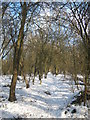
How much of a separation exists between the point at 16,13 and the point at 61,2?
3535 mm

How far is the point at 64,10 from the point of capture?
944 centimetres

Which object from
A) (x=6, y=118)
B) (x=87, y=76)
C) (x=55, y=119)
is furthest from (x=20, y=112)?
(x=87, y=76)

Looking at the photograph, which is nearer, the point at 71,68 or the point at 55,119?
the point at 55,119

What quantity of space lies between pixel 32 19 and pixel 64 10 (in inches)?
104

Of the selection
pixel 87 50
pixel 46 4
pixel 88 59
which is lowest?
pixel 88 59

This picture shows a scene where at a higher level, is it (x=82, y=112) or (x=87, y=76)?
(x=87, y=76)

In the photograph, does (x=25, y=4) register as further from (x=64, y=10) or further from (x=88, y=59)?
(x=88, y=59)

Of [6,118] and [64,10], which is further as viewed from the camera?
[64,10]

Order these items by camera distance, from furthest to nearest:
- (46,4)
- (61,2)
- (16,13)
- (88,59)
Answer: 1. (16,13)
2. (46,4)
3. (61,2)
4. (88,59)

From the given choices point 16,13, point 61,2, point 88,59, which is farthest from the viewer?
point 16,13

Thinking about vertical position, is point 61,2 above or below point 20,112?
above

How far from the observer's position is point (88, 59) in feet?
25.4

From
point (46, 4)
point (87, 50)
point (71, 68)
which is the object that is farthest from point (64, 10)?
point (71, 68)

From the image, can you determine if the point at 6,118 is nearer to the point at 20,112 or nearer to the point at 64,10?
the point at 20,112
